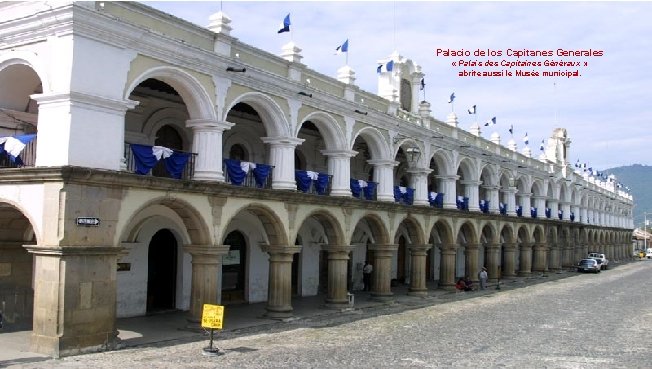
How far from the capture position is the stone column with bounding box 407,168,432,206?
1165 inches

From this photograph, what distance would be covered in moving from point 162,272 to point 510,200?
82.7ft

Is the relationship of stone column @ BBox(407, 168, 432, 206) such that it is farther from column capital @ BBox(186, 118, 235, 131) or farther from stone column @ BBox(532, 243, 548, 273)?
stone column @ BBox(532, 243, 548, 273)

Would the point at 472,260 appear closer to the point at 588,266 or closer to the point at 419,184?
the point at 419,184

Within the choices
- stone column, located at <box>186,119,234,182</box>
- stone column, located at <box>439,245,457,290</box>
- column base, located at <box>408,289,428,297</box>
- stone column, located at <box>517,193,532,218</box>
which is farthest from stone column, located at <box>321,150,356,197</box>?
stone column, located at <box>517,193,532,218</box>

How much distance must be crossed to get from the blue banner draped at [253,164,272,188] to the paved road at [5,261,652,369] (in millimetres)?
4738

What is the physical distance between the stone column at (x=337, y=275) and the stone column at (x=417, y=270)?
616 centimetres

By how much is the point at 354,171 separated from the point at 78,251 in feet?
60.7

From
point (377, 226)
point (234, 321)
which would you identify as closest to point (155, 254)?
point (234, 321)

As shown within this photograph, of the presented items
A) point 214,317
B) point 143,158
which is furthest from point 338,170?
point 214,317

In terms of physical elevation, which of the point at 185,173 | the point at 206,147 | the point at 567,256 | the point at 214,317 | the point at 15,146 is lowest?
the point at 214,317

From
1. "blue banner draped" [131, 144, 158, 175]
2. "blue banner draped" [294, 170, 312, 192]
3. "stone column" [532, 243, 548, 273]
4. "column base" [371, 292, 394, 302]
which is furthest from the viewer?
"stone column" [532, 243, 548, 273]

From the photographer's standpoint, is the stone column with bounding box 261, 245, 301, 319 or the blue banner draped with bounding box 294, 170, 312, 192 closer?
the stone column with bounding box 261, 245, 301, 319

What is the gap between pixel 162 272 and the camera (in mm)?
22062

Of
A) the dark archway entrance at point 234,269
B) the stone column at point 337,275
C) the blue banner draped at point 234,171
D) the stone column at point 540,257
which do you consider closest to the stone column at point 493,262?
the stone column at point 540,257
